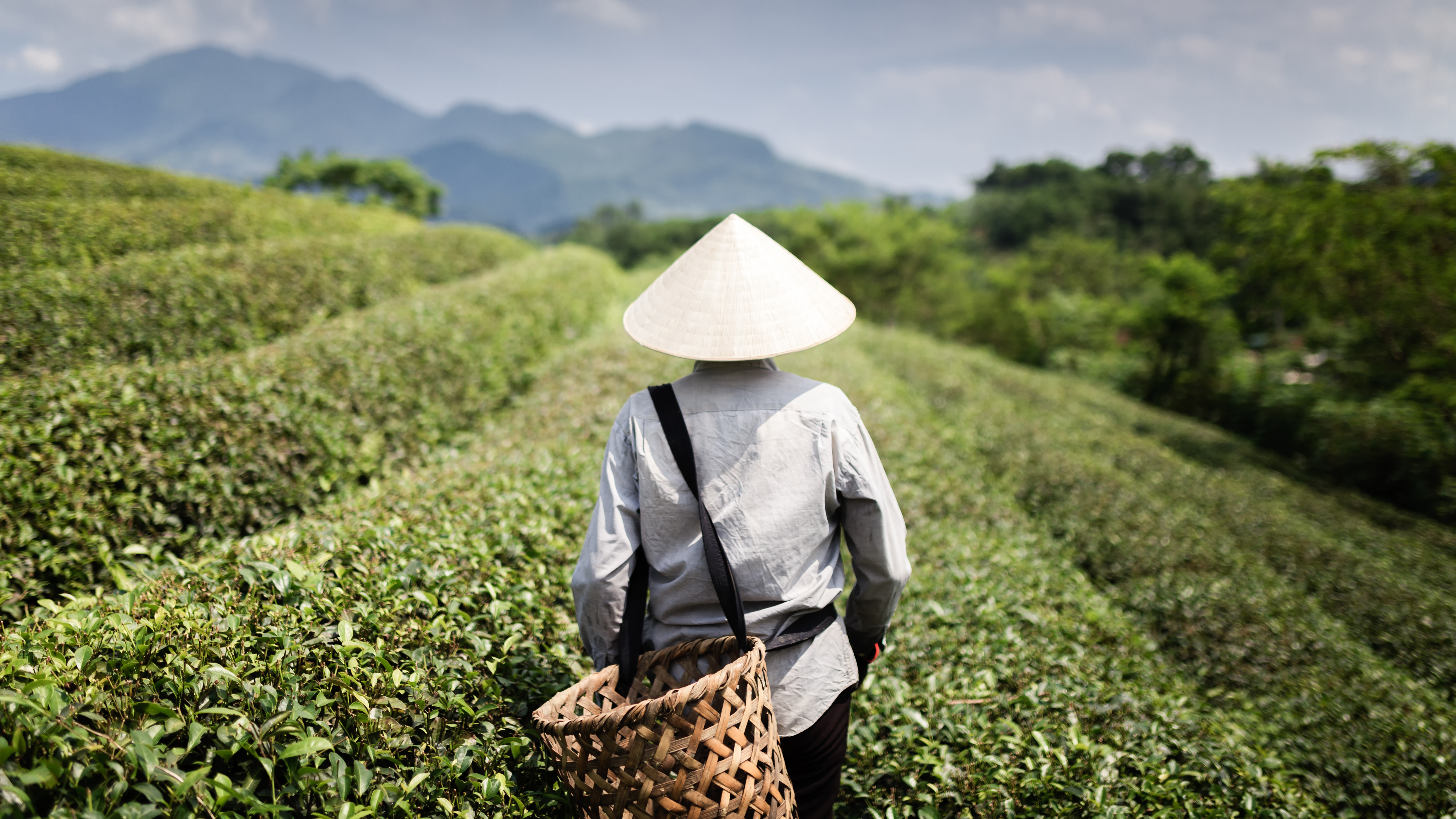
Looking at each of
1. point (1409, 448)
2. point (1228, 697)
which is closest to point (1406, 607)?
point (1228, 697)

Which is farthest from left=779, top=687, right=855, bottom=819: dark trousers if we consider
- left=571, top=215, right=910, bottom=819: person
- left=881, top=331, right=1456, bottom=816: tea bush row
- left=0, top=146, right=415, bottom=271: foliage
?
left=0, top=146, right=415, bottom=271: foliage

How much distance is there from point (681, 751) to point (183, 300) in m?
6.76

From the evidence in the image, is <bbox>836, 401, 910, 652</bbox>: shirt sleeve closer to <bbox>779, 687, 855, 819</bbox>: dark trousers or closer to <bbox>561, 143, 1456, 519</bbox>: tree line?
<bbox>779, 687, 855, 819</bbox>: dark trousers

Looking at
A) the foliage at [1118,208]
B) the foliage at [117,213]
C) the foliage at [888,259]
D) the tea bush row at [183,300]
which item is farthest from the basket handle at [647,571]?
the foliage at [1118,208]

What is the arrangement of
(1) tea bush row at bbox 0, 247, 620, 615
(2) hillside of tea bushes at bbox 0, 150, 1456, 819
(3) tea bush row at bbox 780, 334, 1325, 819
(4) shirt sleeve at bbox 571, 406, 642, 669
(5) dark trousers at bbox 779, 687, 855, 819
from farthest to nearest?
(1) tea bush row at bbox 0, 247, 620, 615, (3) tea bush row at bbox 780, 334, 1325, 819, (5) dark trousers at bbox 779, 687, 855, 819, (4) shirt sleeve at bbox 571, 406, 642, 669, (2) hillside of tea bushes at bbox 0, 150, 1456, 819

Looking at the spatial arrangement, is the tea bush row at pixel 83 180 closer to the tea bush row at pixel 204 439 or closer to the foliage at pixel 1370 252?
the tea bush row at pixel 204 439

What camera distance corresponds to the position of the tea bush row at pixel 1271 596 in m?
3.53

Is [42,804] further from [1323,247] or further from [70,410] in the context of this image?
[1323,247]

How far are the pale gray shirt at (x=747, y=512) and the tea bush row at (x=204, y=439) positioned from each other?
1.69 m

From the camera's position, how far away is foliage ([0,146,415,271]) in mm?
6496

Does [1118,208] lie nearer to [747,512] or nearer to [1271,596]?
[1271,596]

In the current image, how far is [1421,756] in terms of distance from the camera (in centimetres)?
343

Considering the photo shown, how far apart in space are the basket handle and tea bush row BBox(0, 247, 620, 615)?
1.68 meters

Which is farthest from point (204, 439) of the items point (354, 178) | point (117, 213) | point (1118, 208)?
point (1118, 208)
